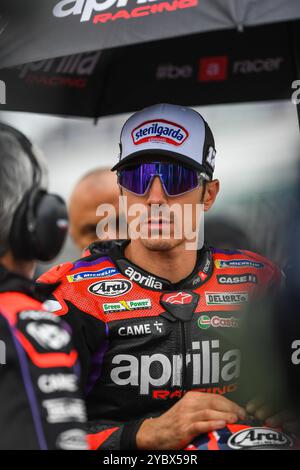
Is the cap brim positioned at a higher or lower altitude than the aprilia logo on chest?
higher

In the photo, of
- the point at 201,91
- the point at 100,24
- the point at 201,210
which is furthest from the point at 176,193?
the point at 201,91

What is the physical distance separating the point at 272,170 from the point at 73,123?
6.73 feet

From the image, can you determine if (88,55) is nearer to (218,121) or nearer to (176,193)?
(176,193)

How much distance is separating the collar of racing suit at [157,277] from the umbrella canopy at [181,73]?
1311 millimetres

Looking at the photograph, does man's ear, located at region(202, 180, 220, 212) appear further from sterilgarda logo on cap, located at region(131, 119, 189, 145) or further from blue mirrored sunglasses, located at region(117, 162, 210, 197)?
sterilgarda logo on cap, located at region(131, 119, 189, 145)

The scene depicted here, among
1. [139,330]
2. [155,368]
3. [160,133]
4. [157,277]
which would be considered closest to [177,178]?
[160,133]

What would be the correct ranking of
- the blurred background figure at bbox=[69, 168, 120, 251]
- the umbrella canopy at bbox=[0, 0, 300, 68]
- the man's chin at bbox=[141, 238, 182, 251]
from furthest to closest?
the blurred background figure at bbox=[69, 168, 120, 251], the man's chin at bbox=[141, 238, 182, 251], the umbrella canopy at bbox=[0, 0, 300, 68]

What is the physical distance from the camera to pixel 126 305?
3045mm

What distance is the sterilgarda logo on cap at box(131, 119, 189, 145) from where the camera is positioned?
312cm

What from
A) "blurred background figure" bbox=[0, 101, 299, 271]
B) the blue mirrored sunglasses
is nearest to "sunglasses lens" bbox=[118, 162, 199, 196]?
the blue mirrored sunglasses

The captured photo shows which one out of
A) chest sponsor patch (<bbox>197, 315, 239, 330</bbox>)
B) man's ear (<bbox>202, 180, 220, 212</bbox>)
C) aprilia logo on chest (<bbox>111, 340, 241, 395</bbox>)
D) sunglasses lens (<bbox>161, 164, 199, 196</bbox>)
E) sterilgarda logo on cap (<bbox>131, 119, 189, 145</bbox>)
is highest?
sterilgarda logo on cap (<bbox>131, 119, 189, 145</bbox>)

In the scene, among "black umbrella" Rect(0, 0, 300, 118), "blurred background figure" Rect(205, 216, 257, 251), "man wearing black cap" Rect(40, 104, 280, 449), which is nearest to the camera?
"man wearing black cap" Rect(40, 104, 280, 449)

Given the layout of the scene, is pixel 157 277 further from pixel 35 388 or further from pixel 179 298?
pixel 35 388
